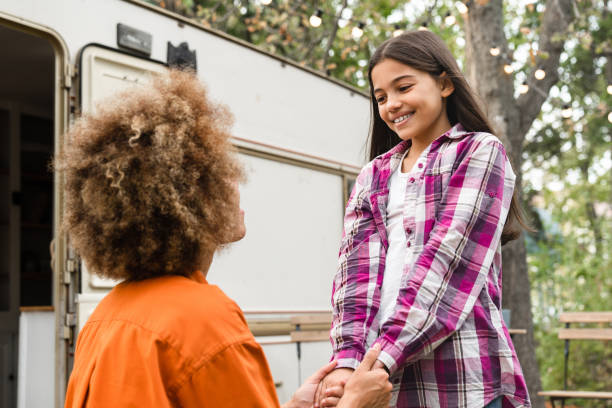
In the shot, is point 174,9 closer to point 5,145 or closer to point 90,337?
point 5,145

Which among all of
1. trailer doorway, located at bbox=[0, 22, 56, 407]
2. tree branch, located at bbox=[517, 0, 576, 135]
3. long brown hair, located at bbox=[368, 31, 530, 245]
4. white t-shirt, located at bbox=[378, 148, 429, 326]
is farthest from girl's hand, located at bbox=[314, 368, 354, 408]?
tree branch, located at bbox=[517, 0, 576, 135]

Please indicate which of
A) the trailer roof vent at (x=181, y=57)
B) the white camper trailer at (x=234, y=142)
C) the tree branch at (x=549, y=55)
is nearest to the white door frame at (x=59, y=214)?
the white camper trailer at (x=234, y=142)

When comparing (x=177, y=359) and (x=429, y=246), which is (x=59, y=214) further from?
(x=177, y=359)

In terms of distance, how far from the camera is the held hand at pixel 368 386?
1.30 meters

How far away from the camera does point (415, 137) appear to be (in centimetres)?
165

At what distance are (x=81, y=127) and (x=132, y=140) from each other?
15 cm

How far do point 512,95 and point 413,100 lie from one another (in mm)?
4818

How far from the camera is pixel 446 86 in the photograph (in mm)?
1638

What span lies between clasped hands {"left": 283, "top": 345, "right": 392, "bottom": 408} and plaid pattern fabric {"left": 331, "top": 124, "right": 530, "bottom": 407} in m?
0.02

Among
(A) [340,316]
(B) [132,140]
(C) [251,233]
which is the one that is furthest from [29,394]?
(B) [132,140]

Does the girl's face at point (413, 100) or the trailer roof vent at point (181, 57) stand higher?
the trailer roof vent at point (181, 57)

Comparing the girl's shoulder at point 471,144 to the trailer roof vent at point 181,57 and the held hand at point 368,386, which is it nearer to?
the held hand at point 368,386

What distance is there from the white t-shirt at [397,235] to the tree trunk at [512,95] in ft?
14.1

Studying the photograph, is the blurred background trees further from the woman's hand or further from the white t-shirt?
the woman's hand
